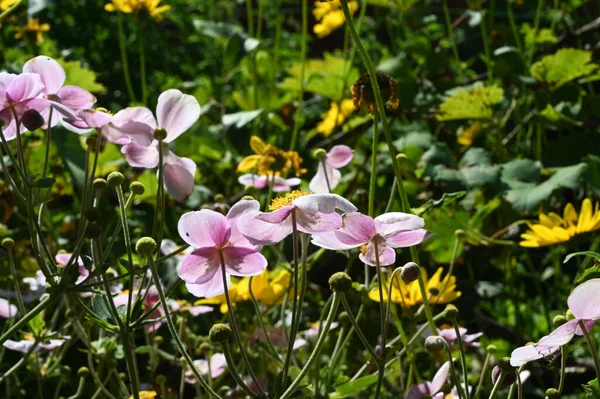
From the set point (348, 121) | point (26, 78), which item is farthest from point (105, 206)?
point (26, 78)

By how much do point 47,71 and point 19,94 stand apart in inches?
3.0

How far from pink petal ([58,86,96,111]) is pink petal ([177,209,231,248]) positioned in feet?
0.80

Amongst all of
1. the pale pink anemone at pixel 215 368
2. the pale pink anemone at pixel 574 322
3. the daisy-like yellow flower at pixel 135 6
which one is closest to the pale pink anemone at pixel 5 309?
the pale pink anemone at pixel 215 368

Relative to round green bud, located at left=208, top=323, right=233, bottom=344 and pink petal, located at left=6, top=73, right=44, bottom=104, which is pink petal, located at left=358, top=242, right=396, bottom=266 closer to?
round green bud, located at left=208, top=323, right=233, bottom=344

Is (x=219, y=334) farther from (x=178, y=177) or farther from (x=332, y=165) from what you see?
(x=332, y=165)

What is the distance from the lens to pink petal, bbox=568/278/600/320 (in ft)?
1.97

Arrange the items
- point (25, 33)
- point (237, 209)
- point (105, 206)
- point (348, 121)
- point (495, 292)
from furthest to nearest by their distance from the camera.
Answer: point (25, 33) → point (348, 121) → point (105, 206) → point (495, 292) → point (237, 209)

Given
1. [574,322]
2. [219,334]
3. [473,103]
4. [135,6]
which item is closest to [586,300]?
[574,322]

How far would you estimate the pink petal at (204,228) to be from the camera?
689 millimetres

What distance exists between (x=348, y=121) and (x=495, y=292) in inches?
21.8

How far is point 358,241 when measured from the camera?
707mm

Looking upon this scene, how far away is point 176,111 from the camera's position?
2.85 ft

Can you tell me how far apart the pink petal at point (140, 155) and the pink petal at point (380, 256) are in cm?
27

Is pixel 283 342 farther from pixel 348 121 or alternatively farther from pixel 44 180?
pixel 348 121
